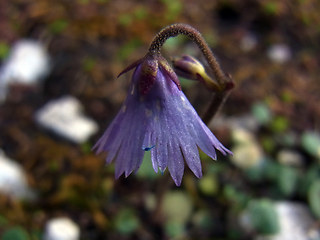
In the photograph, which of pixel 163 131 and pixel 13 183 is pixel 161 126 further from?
pixel 13 183

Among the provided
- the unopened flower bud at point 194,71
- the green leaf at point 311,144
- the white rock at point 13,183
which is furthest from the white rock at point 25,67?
the green leaf at point 311,144

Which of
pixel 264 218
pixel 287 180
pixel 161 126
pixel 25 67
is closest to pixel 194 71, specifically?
pixel 161 126

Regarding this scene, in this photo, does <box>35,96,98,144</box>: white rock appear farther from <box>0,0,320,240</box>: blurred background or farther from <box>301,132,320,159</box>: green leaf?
<box>301,132,320,159</box>: green leaf

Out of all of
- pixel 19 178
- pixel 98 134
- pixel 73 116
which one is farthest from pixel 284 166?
pixel 19 178

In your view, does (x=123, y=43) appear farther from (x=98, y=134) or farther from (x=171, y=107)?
(x=171, y=107)

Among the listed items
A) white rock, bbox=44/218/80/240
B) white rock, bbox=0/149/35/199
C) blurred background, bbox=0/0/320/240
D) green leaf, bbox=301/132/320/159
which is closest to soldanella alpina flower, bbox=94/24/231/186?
blurred background, bbox=0/0/320/240

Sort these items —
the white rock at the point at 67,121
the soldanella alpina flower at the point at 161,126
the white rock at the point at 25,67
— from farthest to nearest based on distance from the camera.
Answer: the white rock at the point at 25,67
the white rock at the point at 67,121
the soldanella alpina flower at the point at 161,126

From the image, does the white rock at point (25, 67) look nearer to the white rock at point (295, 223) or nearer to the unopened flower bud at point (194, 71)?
the unopened flower bud at point (194, 71)
